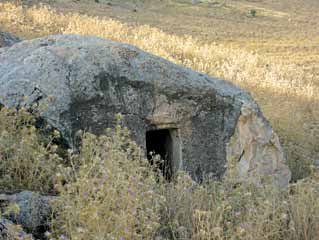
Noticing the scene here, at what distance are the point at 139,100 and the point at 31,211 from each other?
2.41 metres

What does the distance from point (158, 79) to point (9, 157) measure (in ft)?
6.86

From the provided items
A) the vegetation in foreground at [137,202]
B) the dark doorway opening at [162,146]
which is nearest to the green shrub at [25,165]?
the vegetation in foreground at [137,202]

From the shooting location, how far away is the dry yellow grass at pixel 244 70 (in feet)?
31.8

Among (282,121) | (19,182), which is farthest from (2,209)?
(282,121)

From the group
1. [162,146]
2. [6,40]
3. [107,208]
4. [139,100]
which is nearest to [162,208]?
[107,208]

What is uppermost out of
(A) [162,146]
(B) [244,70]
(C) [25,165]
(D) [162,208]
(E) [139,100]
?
(E) [139,100]

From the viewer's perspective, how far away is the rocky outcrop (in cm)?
406

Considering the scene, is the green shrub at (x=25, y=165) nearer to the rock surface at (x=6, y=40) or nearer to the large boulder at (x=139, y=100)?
the large boulder at (x=139, y=100)

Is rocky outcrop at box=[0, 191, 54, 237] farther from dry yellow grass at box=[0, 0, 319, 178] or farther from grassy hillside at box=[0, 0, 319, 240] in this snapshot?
dry yellow grass at box=[0, 0, 319, 178]

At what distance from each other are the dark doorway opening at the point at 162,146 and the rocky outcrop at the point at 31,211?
2.30 metres

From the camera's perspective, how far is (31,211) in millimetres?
4102

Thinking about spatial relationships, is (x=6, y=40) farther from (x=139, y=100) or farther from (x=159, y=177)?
(x=159, y=177)

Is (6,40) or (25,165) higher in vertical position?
(6,40)

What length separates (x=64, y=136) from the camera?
5633 millimetres
